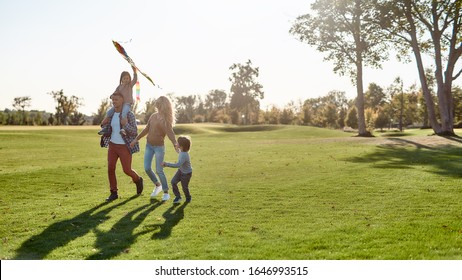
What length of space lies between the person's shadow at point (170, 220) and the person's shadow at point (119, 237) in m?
0.36

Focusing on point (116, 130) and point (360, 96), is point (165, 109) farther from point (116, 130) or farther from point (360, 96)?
point (360, 96)

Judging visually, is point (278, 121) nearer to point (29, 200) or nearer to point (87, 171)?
point (87, 171)

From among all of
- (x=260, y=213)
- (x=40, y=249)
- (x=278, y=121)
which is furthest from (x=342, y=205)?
(x=278, y=121)

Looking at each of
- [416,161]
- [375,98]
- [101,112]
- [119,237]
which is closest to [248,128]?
[101,112]

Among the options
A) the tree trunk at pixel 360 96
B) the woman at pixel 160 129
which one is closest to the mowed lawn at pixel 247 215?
the woman at pixel 160 129

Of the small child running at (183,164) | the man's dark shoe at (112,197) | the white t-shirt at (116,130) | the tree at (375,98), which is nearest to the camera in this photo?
the small child running at (183,164)

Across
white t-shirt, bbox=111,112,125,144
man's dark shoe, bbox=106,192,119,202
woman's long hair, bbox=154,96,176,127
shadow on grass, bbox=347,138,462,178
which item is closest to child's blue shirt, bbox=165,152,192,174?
woman's long hair, bbox=154,96,176,127

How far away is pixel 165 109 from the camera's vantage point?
34.7ft

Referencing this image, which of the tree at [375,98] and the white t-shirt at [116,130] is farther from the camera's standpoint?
the tree at [375,98]

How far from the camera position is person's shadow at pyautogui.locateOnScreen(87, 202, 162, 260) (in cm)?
662

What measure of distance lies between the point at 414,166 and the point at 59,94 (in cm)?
8437

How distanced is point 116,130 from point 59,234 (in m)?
3.56

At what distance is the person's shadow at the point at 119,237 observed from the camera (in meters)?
6.62

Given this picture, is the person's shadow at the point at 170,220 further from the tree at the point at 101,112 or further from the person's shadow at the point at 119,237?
the tree at the point at 101,112
